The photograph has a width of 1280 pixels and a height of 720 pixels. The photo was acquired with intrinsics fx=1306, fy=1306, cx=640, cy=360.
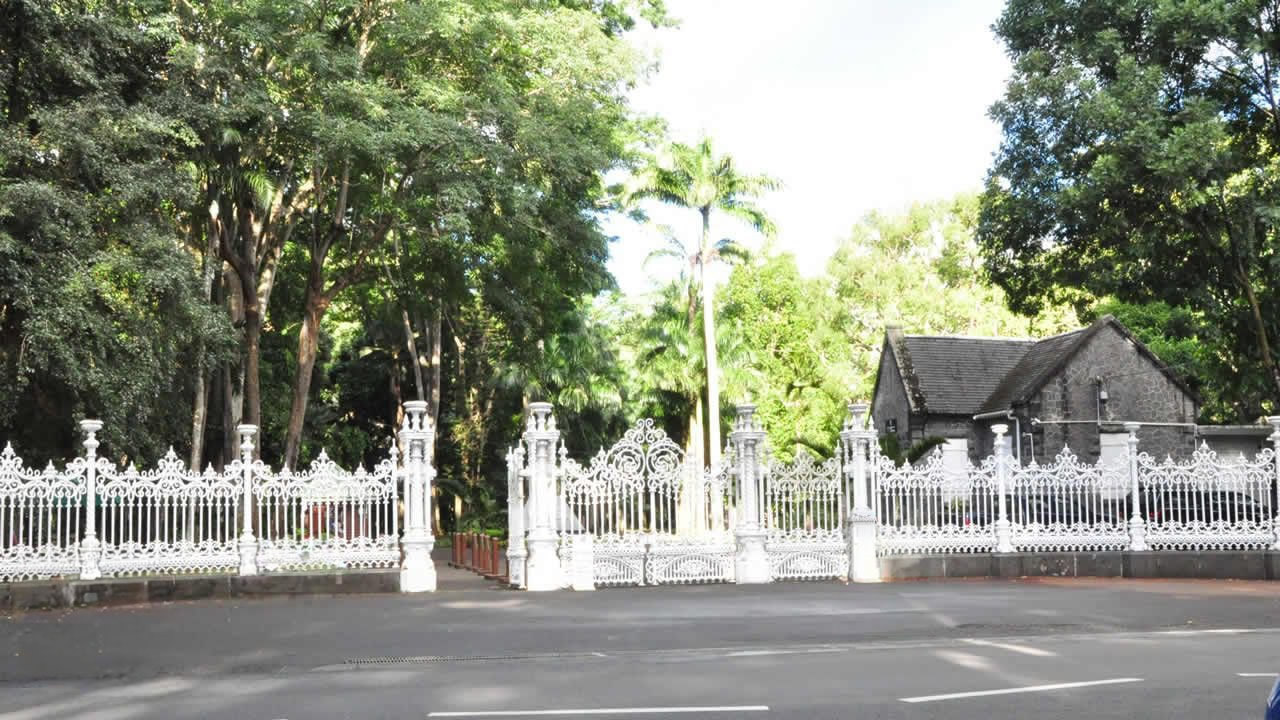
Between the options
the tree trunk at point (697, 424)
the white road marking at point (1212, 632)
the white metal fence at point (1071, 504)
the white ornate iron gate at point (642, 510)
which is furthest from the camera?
the tree trunk at point (697, 424)

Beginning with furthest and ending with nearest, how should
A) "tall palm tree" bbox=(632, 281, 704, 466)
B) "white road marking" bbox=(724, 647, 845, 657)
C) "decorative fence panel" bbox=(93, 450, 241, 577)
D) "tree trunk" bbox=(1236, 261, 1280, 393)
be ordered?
"tall palm tree" bbox=(632, 281, 704, 466) → "tree trunk" bbox=(1236, 261, 1280, 393) → "decorative fence panel" bbox=(93, 450, 241, 577) → "white road marking" bbox=(724, 647, 845, 657)

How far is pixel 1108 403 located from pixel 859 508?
62.0ft

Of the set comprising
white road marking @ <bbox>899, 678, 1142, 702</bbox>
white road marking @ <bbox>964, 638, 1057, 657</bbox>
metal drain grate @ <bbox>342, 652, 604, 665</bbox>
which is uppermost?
white road marking @ <bbox>899, 678, 1142, 702</bbox>

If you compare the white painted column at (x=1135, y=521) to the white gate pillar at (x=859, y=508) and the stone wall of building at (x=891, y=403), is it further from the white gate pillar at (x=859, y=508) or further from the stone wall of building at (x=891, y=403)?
the stone wall of building at (x=891, y=403)

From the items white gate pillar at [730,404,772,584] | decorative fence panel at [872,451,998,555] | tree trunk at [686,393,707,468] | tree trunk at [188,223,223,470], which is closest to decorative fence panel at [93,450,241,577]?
tree trunk at [188,223,223,470]

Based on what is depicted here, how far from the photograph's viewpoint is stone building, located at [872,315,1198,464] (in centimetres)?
3688

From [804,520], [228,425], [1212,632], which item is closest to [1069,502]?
[804,520]

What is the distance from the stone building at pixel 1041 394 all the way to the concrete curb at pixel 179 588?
68.5 ft

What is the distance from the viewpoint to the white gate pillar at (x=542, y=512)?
19.6 metres

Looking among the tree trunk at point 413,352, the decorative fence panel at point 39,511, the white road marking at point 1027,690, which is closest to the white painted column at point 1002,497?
the white road marking at point 1027,690

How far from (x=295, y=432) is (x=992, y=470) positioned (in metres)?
13.9

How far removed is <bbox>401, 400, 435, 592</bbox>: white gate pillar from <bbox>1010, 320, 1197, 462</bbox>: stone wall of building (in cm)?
2218

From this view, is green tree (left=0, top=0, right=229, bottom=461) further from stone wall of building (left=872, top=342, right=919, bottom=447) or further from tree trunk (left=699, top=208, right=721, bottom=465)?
stone wall of building (left=872, top=342, right=919, bottom=447)

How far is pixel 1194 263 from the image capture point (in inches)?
1000
